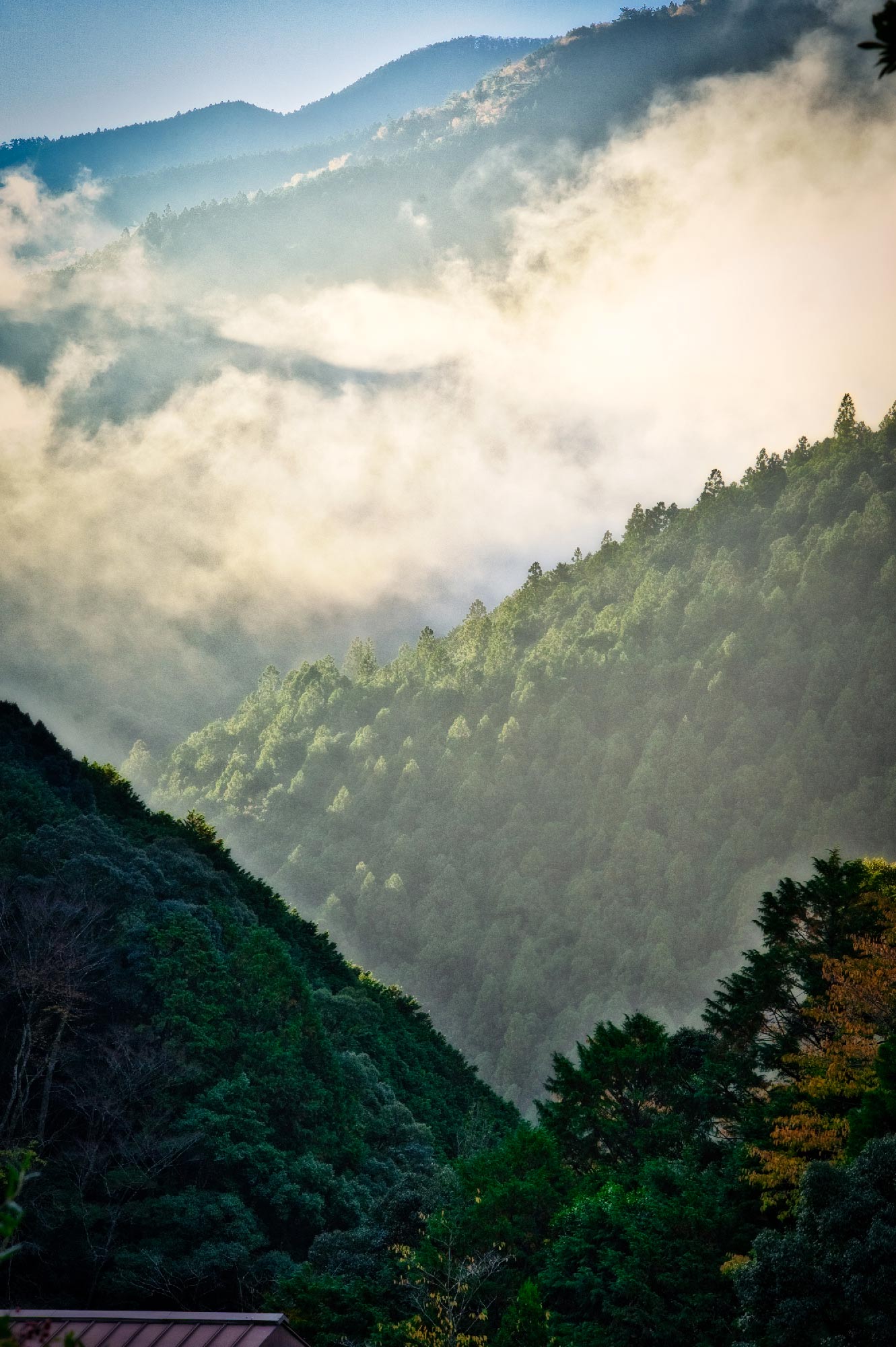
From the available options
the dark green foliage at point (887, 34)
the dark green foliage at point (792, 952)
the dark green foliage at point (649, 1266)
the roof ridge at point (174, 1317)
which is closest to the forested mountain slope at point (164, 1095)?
the dark green foliage at point (649, 1266)

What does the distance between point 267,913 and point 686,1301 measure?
157 ft

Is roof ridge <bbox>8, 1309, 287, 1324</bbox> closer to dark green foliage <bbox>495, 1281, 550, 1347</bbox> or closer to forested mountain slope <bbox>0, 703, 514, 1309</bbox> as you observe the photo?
dark green foliage <bbox>495, 1281, 550, 1347</bbox>

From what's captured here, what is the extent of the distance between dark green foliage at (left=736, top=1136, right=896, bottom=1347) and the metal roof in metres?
9.39

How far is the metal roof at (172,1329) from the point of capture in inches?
803

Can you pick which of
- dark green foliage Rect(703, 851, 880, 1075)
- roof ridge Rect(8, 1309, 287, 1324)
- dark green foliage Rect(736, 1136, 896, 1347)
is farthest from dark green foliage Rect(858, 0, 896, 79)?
dark green foliage Rect(703, 851, 880, 1075)

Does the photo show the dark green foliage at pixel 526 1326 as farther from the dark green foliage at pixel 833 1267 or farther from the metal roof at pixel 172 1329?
the metal roof at pixel 172 1329

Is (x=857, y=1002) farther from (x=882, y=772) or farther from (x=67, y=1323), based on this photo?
(x=882, y=772)

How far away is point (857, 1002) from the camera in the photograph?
104 feet

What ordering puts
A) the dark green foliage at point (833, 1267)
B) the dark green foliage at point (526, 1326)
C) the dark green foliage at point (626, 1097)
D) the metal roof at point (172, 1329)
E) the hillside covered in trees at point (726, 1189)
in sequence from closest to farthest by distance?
the metal roof at point (172, 1329) → the dark green foliage at point (833, 1267) → the hillside covered in trees at point (726, 1189) → the dark green foliage at point (526, 1326) → the dark green foliage at point (626, 1097)

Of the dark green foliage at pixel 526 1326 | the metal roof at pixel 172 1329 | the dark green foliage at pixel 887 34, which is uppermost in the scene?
the dark green foliage at pixel 887 34

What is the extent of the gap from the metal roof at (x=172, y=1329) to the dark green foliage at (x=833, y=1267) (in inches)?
370

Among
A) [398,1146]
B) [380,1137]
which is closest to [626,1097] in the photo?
[398,1146]

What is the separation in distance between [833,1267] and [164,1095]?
24.8 metres

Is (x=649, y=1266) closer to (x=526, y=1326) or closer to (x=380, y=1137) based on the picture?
(x=526, y=1326)
